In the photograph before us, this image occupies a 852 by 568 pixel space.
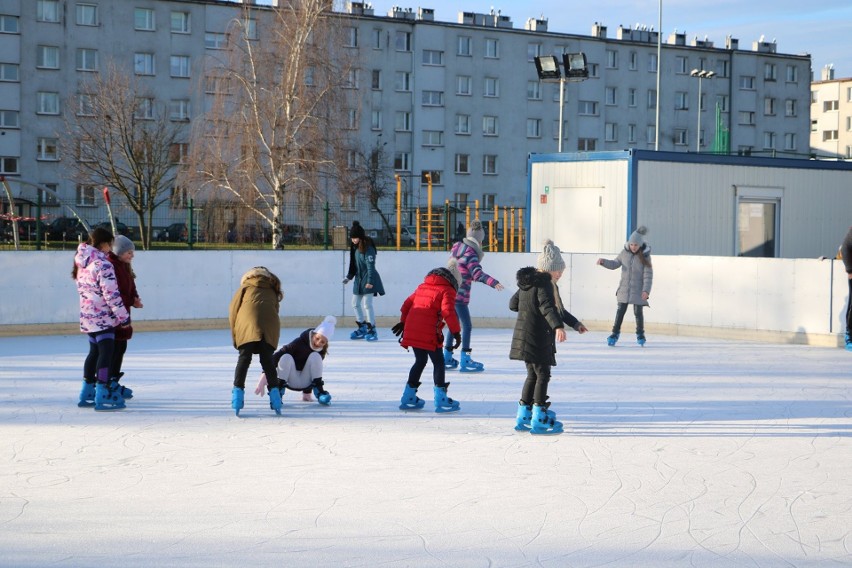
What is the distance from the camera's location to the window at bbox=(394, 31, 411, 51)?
204 feet

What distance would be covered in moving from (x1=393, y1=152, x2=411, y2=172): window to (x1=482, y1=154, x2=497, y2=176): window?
15.0 ft

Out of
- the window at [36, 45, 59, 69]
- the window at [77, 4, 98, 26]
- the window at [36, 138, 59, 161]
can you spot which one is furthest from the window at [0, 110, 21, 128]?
the window at [77, 4, 98, 26]

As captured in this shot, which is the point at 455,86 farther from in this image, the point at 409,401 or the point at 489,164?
the point at 409,401

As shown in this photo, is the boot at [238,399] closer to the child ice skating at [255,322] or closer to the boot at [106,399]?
the child ice skating at [255,322]

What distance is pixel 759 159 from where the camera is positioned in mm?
21219

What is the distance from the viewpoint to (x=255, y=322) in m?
9.11

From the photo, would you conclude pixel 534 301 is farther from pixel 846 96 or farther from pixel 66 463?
pixel 846 96

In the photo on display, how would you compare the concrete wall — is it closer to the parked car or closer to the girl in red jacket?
the parked car

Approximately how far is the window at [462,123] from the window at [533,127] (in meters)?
3.92

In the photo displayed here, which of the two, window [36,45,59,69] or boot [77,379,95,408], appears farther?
window [36,45,59,69]

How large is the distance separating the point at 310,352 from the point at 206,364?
3.46m

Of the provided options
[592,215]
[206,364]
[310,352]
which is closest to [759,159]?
[592,215]

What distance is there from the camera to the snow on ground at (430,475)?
17.7ft

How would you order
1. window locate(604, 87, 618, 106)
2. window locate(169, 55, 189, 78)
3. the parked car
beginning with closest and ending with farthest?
the parked car
window locate(169, 55, 189, 78)
window locate(604, 87, 618, 106)
